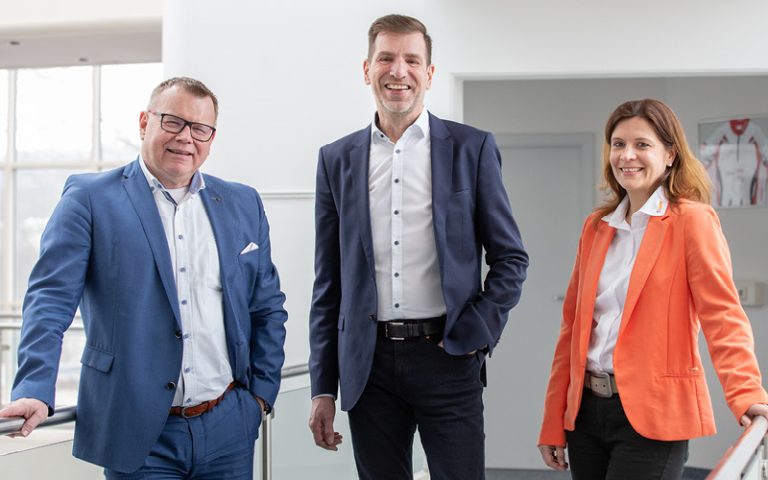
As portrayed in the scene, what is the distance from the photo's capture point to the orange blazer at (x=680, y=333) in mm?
2201

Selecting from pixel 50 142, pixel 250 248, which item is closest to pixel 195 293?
pixel 250 248

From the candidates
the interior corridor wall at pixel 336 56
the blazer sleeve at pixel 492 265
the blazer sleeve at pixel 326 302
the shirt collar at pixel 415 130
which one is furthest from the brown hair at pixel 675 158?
the interior corridor wall at pixel 336 56

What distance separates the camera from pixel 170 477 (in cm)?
223

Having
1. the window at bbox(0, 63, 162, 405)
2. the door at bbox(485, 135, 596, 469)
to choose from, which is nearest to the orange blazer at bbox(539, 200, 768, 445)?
the door at bbox(485, 135, 596, 469)

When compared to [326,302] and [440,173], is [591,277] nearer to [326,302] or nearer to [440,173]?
[440,173]

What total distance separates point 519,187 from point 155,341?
14.2ft

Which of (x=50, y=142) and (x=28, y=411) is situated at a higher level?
(x=50, y=142)

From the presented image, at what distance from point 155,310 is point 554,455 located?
1.14 metres

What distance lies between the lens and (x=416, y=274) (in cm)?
238

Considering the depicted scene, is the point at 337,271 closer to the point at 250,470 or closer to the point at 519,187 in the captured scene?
the point at 250,470

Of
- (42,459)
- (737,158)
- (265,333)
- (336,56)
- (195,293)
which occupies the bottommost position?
(42,459)

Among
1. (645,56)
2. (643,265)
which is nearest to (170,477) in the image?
(643,265)

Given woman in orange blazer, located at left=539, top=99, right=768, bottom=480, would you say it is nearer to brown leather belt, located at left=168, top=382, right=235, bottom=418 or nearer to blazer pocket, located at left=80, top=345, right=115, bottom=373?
brown leather belt, located at left=168, top=382, right=235, bottom=418

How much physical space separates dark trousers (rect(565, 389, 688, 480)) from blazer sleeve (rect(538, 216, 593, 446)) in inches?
2.5
